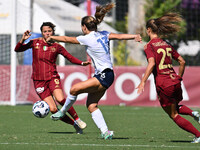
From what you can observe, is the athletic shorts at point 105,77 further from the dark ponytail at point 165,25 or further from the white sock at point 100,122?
the dark ponytail at point 165,25

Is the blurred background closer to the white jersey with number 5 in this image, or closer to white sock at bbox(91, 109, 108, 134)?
the white jersey with number 5

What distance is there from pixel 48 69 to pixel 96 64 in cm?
185

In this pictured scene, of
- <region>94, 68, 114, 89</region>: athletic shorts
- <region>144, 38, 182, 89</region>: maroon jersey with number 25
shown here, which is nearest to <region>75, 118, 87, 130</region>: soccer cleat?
<region>94, 68, 114, 89</region>: athletic shorts

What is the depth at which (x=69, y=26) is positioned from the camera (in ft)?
65.1

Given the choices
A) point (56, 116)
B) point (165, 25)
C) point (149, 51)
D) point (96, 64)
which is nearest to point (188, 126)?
point (149, 51)

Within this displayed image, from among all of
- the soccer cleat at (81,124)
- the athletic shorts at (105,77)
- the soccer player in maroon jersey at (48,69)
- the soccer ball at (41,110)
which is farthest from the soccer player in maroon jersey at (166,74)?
the soccer ball at (41,110)

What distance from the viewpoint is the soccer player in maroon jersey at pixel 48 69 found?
30.5 feet

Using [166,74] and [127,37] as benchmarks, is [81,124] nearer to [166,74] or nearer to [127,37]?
[127,37]

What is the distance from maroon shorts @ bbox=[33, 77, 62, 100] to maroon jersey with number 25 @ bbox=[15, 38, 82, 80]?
0.24ft

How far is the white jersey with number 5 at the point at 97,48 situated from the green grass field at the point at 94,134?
1.13 m

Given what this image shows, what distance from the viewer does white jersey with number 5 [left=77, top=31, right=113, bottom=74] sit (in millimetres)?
8008

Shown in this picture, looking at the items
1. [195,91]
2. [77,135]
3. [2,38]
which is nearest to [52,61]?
[77,135]

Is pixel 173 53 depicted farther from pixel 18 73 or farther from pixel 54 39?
pixel 18 73

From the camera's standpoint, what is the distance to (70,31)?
19469 mm
